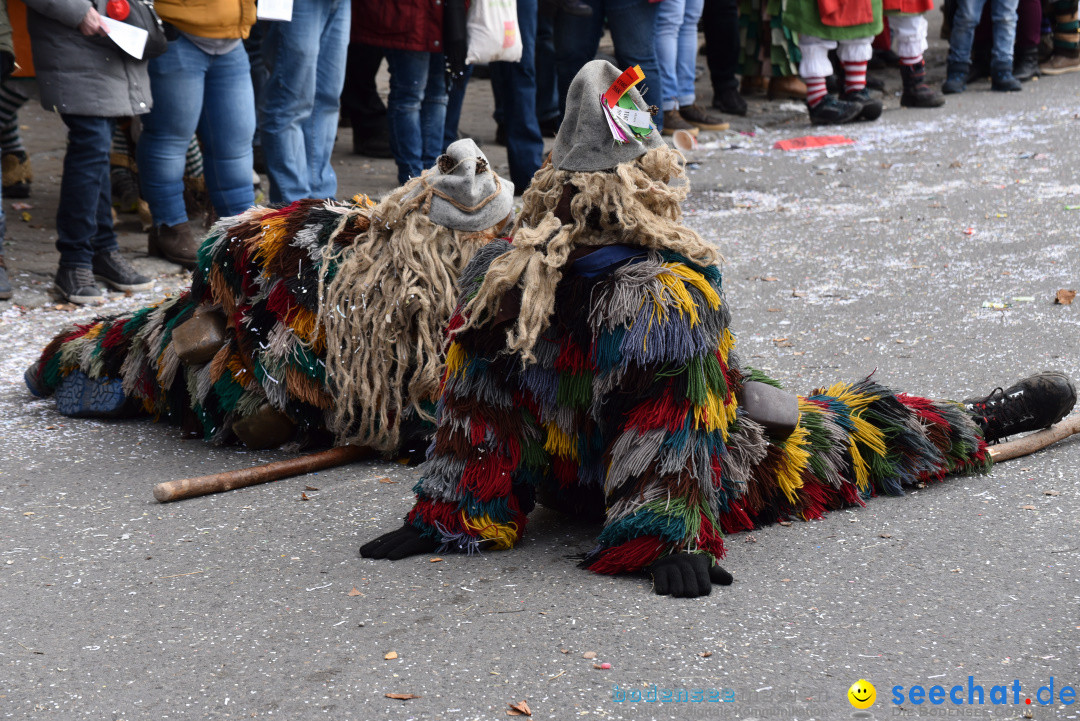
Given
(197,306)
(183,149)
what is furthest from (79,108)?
(197,306)

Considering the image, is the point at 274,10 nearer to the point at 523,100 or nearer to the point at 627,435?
the point at 523,100

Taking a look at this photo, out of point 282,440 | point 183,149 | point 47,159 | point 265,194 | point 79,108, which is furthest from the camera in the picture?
point 47,159

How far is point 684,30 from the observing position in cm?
854

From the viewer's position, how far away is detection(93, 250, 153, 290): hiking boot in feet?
17.3

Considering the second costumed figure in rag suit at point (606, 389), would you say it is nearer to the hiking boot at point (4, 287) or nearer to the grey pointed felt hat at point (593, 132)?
the grey pointed felt hat at point (593, 132)

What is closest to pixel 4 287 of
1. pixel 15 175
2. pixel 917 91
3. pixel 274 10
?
pixel 274 10

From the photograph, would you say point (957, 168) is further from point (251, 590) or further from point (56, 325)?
point (251, 590)

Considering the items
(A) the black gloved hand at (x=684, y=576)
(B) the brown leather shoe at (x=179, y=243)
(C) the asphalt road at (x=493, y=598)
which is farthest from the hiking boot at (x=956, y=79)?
(A) the black gloved hand at (x=684, y=576)

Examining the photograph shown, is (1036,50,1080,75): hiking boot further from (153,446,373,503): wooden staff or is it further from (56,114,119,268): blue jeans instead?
(153,446,373,503): wooden staff

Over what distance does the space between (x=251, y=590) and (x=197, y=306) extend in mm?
1276

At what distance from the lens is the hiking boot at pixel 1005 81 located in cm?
956

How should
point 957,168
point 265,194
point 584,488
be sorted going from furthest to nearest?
point 957,168 → point 265,194 → point 584,488

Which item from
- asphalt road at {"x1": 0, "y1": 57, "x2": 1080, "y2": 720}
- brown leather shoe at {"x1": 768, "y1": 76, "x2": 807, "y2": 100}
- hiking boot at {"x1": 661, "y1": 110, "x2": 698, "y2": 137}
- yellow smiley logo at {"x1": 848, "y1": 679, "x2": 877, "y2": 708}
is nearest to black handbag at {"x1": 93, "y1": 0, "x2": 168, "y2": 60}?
asphalt road at {"x1": 0, "y1": 57, "x2": 1080, "y2": 720}

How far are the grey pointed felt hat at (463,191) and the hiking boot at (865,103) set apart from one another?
19.9 feet
